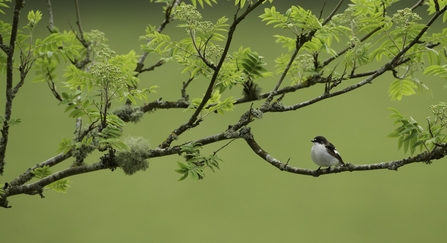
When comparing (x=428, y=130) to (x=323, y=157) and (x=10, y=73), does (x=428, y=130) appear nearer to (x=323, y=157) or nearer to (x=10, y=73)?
(x=323, y=157)

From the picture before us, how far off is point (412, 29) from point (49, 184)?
145 cm

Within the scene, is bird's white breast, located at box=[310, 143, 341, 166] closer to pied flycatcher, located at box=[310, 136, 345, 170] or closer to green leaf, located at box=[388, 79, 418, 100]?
pied flycatcher, located at box=[310, 136, 345, 170]

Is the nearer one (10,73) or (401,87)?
(10,73)

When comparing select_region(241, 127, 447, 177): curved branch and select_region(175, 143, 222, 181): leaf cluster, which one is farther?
select_region(175, 143, 222, 181): leaf cluster

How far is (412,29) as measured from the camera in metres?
1.49

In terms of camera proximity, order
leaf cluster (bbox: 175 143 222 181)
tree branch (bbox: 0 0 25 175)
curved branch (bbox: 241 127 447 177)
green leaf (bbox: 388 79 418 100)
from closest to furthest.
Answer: curved branch (bbox: 241 127 447 177)
tree branch (bbox: 0 0 25 175)
leaf cluster (bbox: 175 143 222 181)
green leaf (bbox: 388 79 418 100)

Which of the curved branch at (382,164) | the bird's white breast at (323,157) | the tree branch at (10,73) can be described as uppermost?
the tree branch at (10,73)

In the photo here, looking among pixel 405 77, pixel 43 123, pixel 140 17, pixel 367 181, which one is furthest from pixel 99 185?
pixel 405 77

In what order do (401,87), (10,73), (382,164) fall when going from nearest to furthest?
(382,164) < (10,73) < (401,87)

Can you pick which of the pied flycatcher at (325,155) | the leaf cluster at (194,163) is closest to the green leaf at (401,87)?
the pied flycatcher at (325,155)

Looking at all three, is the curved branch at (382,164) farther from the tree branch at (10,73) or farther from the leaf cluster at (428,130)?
the tree branch at (10,73)

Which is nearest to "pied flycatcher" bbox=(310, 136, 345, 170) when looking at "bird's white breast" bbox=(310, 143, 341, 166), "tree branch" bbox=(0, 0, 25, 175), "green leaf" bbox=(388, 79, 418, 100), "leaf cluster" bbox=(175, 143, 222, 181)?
"bird's white breast" bbox=(310, 143, 341, 166)

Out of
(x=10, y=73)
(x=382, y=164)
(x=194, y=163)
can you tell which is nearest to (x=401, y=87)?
(x=382, y=164)

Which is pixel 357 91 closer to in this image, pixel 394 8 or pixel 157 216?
pixel 394 8
